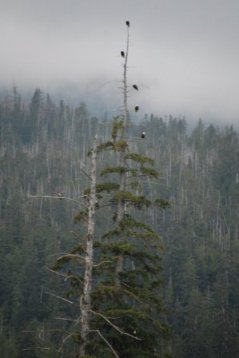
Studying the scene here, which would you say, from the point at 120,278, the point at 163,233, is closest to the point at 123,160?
the point at 120,278

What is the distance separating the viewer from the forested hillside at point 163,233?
58094 millimetres

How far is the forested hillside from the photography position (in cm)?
5809

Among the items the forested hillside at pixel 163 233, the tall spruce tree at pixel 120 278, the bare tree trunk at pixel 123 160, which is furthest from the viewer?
the forested hillside at pixel 163 233

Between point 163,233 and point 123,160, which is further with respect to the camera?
point 163,233

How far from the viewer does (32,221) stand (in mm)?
96438

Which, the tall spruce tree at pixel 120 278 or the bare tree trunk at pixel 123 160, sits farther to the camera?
the bare tree trunk at pixel 123 160

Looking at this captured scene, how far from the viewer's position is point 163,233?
323 ft

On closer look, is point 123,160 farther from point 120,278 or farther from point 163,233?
point 163,233

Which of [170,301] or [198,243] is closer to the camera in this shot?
[170,301]

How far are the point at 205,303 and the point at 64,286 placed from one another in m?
21.0

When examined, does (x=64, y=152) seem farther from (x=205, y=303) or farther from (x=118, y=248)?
(x=118, y=248)

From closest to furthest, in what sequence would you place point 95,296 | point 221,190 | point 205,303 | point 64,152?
point 95,296 → point 205,303 → point 221,190 → point 64,152

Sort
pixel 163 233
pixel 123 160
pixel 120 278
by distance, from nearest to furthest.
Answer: pixel 120 278
pixel 123 160
pixel 163 233

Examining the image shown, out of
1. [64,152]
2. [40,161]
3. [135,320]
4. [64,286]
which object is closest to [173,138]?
[64,152]
